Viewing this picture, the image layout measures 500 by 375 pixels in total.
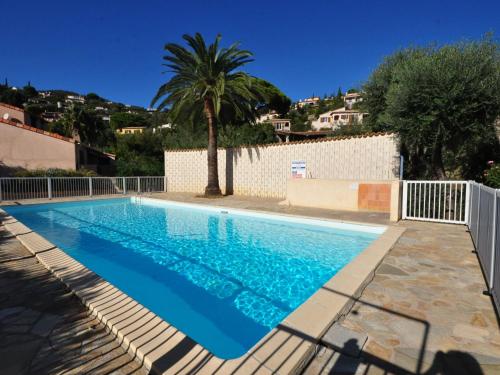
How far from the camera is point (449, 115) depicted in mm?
8258

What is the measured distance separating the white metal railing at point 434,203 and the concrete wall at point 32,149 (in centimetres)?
2080

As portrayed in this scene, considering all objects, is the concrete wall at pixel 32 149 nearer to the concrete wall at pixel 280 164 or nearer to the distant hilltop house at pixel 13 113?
the distant hilltop house at pixel 13 113

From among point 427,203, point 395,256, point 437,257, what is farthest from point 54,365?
point 427,203

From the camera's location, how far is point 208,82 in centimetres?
1466

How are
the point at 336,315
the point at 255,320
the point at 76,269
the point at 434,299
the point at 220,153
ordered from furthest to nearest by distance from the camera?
the point at 220,153
the point at 76,269
the point at 255,320
the point at 434,299
the point at 336,315

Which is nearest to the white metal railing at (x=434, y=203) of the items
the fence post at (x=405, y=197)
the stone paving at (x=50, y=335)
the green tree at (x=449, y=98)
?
the fence post at (x=405, y=197)

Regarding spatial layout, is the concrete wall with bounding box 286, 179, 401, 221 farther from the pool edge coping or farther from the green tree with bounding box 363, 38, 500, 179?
the pool edge coping

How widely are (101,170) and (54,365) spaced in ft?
88.0

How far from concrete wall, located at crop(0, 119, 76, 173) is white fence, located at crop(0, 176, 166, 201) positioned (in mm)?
4791

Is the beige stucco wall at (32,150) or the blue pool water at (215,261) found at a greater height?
the beige stucco wall at (32,150)

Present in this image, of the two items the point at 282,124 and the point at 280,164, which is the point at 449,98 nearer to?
the point at 280,164

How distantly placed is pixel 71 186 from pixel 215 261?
45.0ft

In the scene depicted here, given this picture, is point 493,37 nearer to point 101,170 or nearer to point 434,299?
point 434,299

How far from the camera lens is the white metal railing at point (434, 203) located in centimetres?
759
